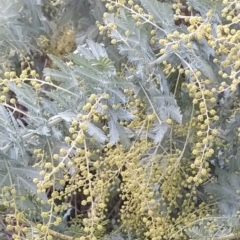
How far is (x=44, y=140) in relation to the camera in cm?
130

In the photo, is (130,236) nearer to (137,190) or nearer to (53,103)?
(137,190)

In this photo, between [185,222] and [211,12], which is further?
[185,222]

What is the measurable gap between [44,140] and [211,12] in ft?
1.85

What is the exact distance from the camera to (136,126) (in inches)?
58.9

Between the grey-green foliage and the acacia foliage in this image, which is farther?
the grey-green foliage

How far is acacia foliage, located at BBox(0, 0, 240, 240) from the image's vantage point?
1.25m

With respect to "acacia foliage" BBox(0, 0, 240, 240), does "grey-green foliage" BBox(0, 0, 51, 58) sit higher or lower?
higher

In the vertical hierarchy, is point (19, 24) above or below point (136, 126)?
above

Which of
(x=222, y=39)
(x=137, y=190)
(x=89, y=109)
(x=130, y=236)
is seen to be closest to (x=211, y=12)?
(x=222, y=39)

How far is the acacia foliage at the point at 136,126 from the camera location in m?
1.25

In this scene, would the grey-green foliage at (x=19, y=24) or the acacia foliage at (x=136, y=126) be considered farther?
the grey-green foliage at (x=19, y=24)

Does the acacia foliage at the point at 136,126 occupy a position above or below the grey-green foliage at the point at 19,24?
below

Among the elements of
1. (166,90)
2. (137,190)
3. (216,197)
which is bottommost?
(216,197)

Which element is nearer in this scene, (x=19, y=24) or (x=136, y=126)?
(x=136, y=126)
